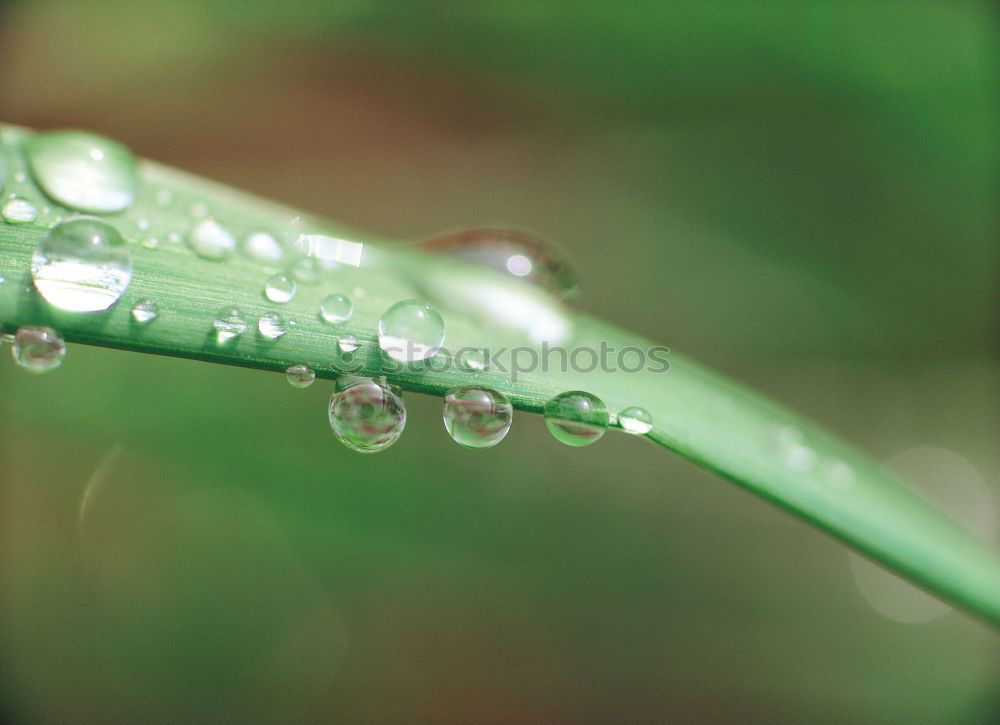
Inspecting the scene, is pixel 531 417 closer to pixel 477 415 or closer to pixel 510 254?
pixel 510 254

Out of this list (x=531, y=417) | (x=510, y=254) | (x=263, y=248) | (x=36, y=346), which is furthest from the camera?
(x=531, y=417)

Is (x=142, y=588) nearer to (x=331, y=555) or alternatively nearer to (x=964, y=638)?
(x=331, y=555)

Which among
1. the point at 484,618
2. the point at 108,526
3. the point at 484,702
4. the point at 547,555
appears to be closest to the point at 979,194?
the point at 547,555

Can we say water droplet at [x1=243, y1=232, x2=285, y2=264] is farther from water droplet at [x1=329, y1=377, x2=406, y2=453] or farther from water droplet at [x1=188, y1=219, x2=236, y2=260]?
water droplet at [x1=329, y1=377, x2=406, y2=453]

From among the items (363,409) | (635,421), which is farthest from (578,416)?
(363,409)


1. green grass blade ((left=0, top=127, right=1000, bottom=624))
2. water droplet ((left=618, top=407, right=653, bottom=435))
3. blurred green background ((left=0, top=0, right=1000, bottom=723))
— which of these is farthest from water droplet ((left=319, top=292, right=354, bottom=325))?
blurred green background ((left=0, top=0, right=1000, bottom=723))

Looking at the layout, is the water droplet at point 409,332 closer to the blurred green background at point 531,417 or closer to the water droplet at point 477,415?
the water droplet at point 477,415
